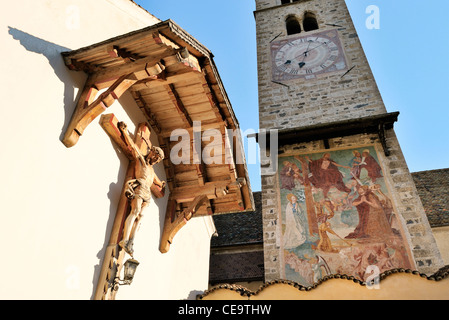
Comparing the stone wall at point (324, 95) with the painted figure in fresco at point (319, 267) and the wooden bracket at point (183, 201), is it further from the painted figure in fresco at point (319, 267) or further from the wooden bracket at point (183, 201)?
the wooden bracket at point (183, 201)

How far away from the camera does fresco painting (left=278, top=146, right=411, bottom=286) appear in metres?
6.92

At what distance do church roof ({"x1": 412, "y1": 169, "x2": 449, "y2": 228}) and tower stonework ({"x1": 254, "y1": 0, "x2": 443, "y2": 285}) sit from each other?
87.9 inches

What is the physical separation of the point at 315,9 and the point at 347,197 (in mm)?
9229

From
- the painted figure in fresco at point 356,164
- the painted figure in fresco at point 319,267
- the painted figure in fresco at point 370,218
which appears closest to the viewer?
the painted figure in fresco at point 319,267

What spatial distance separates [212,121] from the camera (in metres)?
5.11

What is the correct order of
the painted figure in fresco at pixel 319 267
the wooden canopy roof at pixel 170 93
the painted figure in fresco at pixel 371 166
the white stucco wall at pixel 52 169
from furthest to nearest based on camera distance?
1. the painted figure in fresco at pixel 371 166
2. the painted figure in fresco at pixel 319 267
3. the wooden canopy roof at pixel 170 93
4. the white stucco wall at pixel 52 169

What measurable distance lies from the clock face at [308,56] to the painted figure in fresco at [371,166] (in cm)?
368

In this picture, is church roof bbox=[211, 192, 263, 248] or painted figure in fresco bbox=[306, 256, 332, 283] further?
church roof bbox=[211, 192, 263, 248]

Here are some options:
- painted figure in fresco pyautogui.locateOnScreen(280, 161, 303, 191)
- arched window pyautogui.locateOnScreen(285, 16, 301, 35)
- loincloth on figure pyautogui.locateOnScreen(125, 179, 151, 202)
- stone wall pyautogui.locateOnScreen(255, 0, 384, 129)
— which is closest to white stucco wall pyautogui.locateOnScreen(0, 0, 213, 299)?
loincloth on figure pyautogui.locateOnScreen(125, 179, 151, 202)

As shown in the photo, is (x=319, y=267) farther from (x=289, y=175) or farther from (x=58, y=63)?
(x=58, y=63)

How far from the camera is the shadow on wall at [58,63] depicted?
3330 mm

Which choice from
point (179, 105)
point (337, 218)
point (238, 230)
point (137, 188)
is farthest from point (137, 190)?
point (238, 230)


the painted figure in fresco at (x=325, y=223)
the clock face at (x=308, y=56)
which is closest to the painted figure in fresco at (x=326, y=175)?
the painted figure in fresco at (x=325, y=223)

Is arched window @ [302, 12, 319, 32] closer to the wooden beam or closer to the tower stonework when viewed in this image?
the tower stonework
